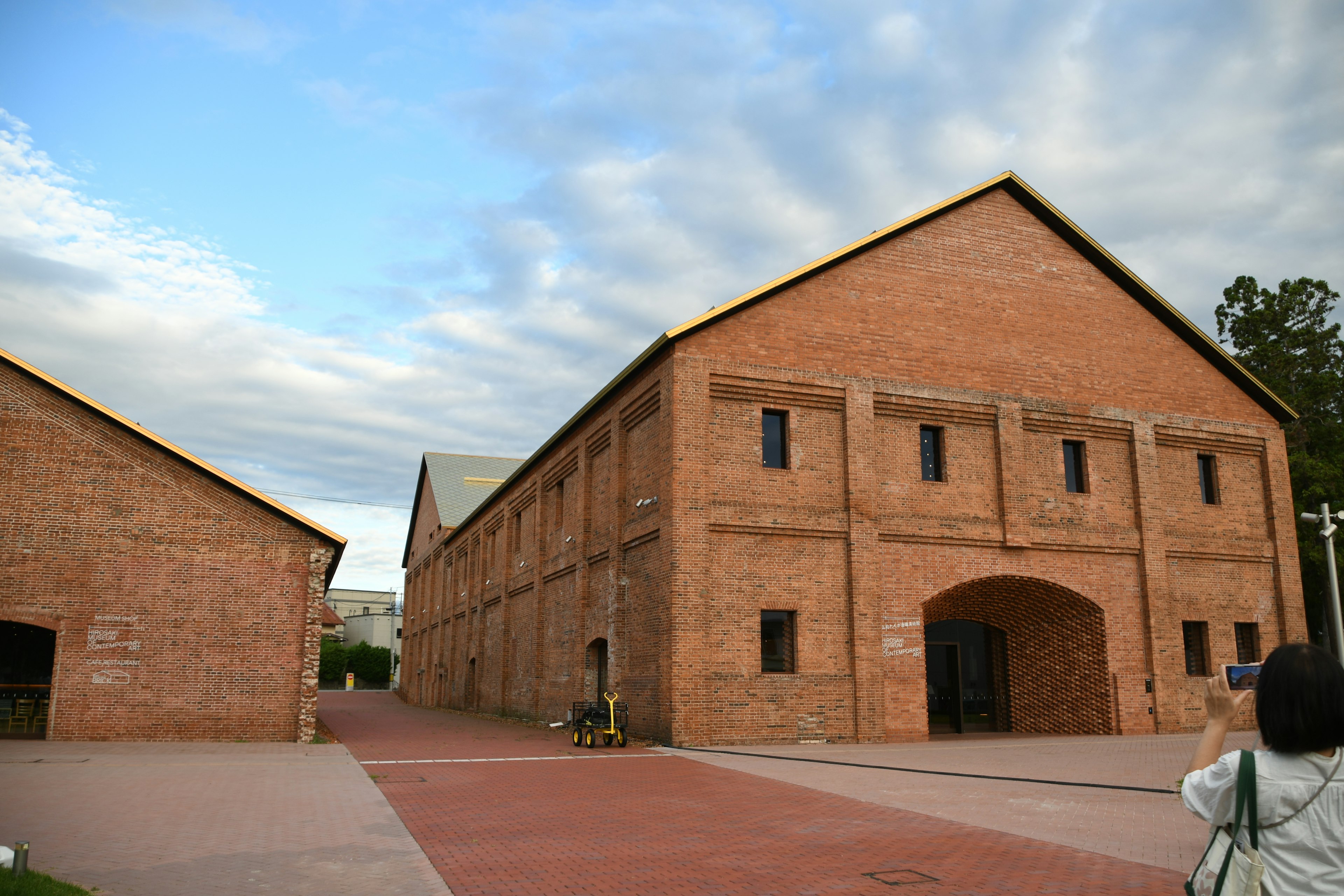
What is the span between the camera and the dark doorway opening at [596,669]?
23.7 metres

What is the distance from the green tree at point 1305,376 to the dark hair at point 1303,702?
33348 mm

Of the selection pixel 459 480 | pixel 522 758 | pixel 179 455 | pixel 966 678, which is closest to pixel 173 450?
pixel 179 455

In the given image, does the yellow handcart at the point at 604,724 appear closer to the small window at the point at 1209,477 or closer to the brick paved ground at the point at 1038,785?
the brick paved ground at the point at 1038,785

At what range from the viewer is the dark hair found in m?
2.96

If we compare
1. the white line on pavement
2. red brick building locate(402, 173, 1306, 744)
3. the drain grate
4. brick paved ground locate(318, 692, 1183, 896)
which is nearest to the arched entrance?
the white line on pavement

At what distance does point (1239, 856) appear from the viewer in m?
3.02

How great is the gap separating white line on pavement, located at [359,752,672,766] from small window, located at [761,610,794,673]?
3177 mm

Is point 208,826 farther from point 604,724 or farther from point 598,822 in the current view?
point 604,724

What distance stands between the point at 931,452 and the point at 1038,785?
10231 millimetres

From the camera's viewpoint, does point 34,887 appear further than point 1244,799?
Yes

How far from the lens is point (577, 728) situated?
65.5ft

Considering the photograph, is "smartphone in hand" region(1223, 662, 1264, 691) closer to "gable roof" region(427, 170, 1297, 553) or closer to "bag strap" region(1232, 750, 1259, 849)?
"bag strap" region(1232, 750, 1259, 849)

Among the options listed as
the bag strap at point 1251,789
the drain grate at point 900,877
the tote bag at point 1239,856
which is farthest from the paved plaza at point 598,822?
the bag strap at point 1251,789

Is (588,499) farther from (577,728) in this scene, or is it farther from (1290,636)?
(1290,636)
